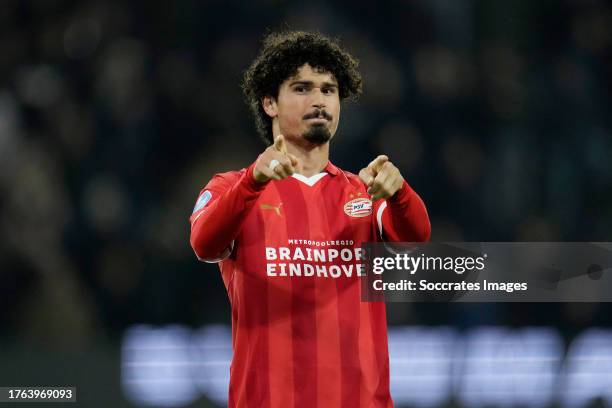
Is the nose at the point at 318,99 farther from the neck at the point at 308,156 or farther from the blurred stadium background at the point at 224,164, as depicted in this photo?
the blurred stadium background at the point at 224,164

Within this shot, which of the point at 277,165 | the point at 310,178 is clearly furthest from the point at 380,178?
the point at 310,178

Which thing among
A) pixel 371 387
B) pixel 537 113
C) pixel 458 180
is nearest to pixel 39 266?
pixel 458 180

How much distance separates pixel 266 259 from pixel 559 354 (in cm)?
253

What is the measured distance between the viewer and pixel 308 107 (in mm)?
2389

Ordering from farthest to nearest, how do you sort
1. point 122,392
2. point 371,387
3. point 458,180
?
point 458,180
point 122,392
point 371,387

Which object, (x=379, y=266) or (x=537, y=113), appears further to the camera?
(x=537, y=113)

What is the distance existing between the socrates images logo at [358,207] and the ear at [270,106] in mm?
400

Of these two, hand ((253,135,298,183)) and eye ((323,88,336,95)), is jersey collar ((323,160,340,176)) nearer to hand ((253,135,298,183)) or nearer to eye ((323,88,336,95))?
eye ((323,88,336,95))

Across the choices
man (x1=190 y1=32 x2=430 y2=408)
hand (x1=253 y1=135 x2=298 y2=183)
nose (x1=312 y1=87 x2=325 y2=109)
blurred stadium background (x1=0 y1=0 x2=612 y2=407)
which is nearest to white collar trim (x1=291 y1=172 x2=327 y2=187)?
man (x1=190 y1=32 x2=430 y2=408)

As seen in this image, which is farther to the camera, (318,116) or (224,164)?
(224,164)

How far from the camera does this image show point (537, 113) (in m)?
4.53

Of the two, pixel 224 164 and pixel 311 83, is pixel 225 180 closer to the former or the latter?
pixel 311 83

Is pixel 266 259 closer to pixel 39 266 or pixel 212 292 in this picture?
pixel 212 292

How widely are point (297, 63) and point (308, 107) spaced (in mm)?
208
